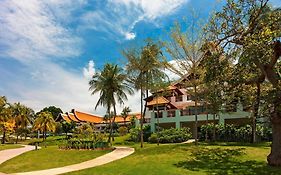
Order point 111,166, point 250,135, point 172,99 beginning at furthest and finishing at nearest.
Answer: point 172,99, point 250,135, point 111,166

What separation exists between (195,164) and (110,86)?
24114mm

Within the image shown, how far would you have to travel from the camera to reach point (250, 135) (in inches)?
1210

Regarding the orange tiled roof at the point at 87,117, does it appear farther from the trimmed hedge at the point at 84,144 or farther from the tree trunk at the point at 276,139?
the tree trunk at the point at 276,139

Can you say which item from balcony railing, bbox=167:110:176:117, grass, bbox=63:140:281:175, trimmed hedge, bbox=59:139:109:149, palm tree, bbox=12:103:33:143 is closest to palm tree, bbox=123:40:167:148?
trimmed hedge, bbox=59:139:109:149

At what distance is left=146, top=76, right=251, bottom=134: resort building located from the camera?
3653 centimetres

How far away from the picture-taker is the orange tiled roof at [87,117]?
79.2 m

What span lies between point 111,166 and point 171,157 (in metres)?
4.03

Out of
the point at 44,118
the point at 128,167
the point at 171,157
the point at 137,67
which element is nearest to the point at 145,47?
the point at 137,67

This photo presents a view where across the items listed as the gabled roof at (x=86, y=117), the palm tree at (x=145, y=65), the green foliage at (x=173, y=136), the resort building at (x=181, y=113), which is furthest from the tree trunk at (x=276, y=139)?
the gabled roof at (x=86, y=117)

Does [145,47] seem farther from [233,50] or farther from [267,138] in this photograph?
[267,138]

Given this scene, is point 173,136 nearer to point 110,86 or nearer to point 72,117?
point 110,86

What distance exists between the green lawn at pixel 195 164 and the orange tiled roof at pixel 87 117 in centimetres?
6036

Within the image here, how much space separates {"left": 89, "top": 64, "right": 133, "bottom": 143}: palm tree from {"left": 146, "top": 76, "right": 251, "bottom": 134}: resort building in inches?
150

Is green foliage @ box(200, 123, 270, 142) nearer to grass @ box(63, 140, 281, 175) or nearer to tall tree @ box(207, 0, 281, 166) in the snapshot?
grass @ box(63, 140, 281, 175)
